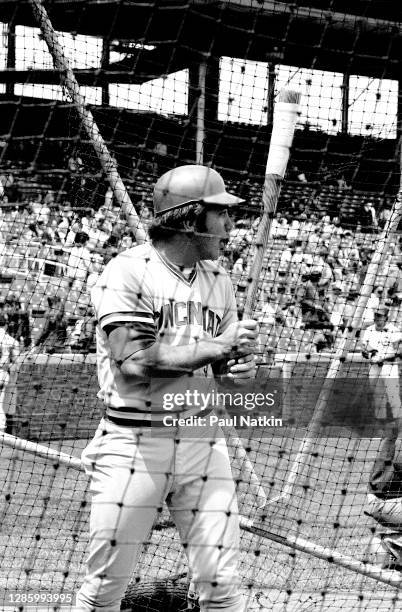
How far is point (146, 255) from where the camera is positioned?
330cm

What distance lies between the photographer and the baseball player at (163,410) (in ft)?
9.88

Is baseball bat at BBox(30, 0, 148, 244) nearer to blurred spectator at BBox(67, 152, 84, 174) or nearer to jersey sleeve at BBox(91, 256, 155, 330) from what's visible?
blurred spectator at BBox(67, 152, 84, 174)

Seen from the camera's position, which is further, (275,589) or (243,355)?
(275,589)

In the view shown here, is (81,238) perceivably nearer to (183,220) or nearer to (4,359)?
(4,359)

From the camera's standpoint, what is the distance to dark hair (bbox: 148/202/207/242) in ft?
10.7

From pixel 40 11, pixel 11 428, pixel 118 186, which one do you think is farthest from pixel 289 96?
pixel 11 428

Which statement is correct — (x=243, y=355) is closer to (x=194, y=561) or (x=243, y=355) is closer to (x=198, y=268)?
(x=198, y=268)

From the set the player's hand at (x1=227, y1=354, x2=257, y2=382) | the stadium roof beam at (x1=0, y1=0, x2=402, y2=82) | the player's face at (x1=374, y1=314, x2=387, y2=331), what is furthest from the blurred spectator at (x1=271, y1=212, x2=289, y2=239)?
the player's hand at (x1=227, y1=354, x2=257, y2=382)

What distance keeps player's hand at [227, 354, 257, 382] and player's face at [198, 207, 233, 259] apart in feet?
1.37

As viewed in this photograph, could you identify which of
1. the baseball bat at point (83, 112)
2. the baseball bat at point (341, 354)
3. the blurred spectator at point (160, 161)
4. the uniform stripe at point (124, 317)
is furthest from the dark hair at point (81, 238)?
the uniform stripe at point (124, 317)

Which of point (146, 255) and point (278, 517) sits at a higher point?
point (146, 255)

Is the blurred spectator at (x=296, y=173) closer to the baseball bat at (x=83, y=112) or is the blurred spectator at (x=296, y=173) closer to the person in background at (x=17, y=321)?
the person in background at (x=17, y=321)

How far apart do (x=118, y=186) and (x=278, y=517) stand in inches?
92.2

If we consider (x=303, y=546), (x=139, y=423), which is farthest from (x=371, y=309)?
(x=139, y=423)
